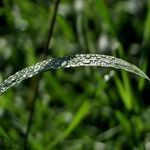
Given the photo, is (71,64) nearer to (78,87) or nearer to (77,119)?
(77,119)

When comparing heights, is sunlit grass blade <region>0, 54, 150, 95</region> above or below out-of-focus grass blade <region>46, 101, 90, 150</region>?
above

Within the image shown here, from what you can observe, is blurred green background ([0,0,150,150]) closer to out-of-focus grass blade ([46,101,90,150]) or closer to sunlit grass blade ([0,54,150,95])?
out-of-focus grass blade ([46,101,90,150])

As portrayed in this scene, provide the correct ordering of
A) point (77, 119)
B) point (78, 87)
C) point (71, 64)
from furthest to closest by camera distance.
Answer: point (78, 87)
point (77, 119)
point (71, 64)

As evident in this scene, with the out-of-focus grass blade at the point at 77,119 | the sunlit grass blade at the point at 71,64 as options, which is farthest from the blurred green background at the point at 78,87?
the sunlit grass blade at the point at 71,64

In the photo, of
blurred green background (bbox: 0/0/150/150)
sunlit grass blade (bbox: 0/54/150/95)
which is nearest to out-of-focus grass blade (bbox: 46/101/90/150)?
blurred green background (bbox: 0/0/150/150)

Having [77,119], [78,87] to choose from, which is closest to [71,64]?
[77,119]

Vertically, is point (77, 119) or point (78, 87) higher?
point (78, 87)

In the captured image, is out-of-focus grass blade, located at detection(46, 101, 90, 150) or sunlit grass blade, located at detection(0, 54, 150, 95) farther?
out-of-focus grass blade, located at detection(46, 101, 90, 150)

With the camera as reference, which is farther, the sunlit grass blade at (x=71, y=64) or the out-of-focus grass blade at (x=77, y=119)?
the out-of-focus grass blade at (x=77, y=119)

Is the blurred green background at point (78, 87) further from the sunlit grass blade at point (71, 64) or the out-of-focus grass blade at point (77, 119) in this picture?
the sunlit grass blade at point (71, 64)
